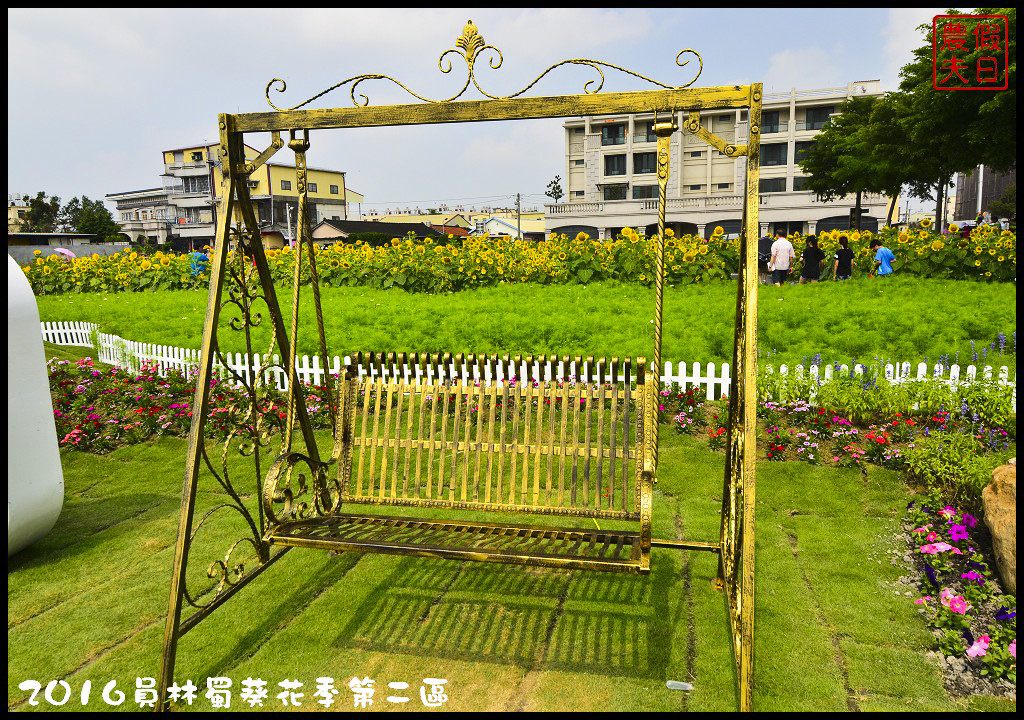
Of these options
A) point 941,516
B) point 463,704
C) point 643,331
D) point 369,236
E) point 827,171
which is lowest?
point 463,704

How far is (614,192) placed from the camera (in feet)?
164

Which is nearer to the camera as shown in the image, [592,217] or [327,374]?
[327,374]

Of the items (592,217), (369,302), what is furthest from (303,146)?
(592,217)

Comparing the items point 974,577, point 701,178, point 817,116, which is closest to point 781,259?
point 974,577

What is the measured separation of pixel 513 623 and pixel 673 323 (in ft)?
19.7

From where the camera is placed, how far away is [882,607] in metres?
3.80

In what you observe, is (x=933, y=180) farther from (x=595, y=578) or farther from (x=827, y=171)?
(x=595, y=578)

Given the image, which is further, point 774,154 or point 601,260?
point 774,154

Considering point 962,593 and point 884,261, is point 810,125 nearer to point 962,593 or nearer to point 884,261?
point 884,261

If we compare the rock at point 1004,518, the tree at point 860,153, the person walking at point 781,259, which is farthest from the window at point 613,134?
the rock at point 1004,518

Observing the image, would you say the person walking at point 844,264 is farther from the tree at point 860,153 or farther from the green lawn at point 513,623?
the tree at point 860,153

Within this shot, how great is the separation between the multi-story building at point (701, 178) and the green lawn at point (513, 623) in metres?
38.9

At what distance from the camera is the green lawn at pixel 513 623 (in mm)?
3182

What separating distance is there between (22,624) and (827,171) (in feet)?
129
